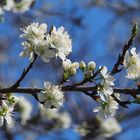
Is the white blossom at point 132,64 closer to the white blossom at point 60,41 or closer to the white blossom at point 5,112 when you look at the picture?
the white blossom at point 60,41

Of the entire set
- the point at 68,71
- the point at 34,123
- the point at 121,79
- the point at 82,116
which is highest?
the point at 121,79

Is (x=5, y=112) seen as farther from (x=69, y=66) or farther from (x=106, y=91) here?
(x=106, y=91)

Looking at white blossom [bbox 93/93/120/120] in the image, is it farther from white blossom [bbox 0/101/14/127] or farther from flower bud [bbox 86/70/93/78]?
white blossom [bbox 0/101/14/127]

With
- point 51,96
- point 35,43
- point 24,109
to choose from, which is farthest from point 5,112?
point 24,109

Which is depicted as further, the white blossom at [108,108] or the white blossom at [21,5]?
the white blossom at [21,5]

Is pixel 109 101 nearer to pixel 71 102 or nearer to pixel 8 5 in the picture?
pixel 8 5

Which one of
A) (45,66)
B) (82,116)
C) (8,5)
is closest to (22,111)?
(8,5)

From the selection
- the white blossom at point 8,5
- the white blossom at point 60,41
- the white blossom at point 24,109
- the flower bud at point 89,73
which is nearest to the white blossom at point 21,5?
the white blossom at point 8,5
